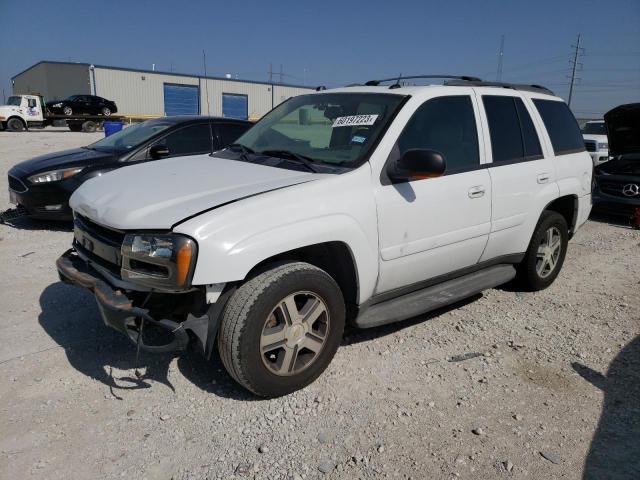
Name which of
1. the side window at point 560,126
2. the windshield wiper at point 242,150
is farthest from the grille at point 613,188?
the windshield wiper at point 242,150

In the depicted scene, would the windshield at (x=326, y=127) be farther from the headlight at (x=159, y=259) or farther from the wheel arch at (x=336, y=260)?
the headlight at (x=159, y=259)

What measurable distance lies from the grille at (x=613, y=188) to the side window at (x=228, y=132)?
6370mm

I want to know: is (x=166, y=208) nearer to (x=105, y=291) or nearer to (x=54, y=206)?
(x=105, y=291)

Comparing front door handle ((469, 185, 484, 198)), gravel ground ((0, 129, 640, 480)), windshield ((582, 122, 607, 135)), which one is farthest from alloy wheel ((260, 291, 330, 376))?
windshield ((582, 122, 607, 135))

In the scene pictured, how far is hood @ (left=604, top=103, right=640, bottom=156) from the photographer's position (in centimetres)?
738

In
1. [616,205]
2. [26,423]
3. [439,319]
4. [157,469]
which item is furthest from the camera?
[616,205]

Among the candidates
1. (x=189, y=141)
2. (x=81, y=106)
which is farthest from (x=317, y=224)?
(x=81, y=106)

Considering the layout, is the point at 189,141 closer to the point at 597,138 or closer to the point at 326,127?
the point at 326,127

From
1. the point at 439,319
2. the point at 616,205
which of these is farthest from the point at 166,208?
the point at 616,205

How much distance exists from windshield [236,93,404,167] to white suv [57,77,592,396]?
15 mm

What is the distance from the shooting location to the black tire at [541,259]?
4.60 metres

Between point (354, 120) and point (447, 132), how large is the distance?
0.73 meters

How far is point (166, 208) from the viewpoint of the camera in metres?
2.77

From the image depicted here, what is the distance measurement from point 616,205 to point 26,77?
59587mm
